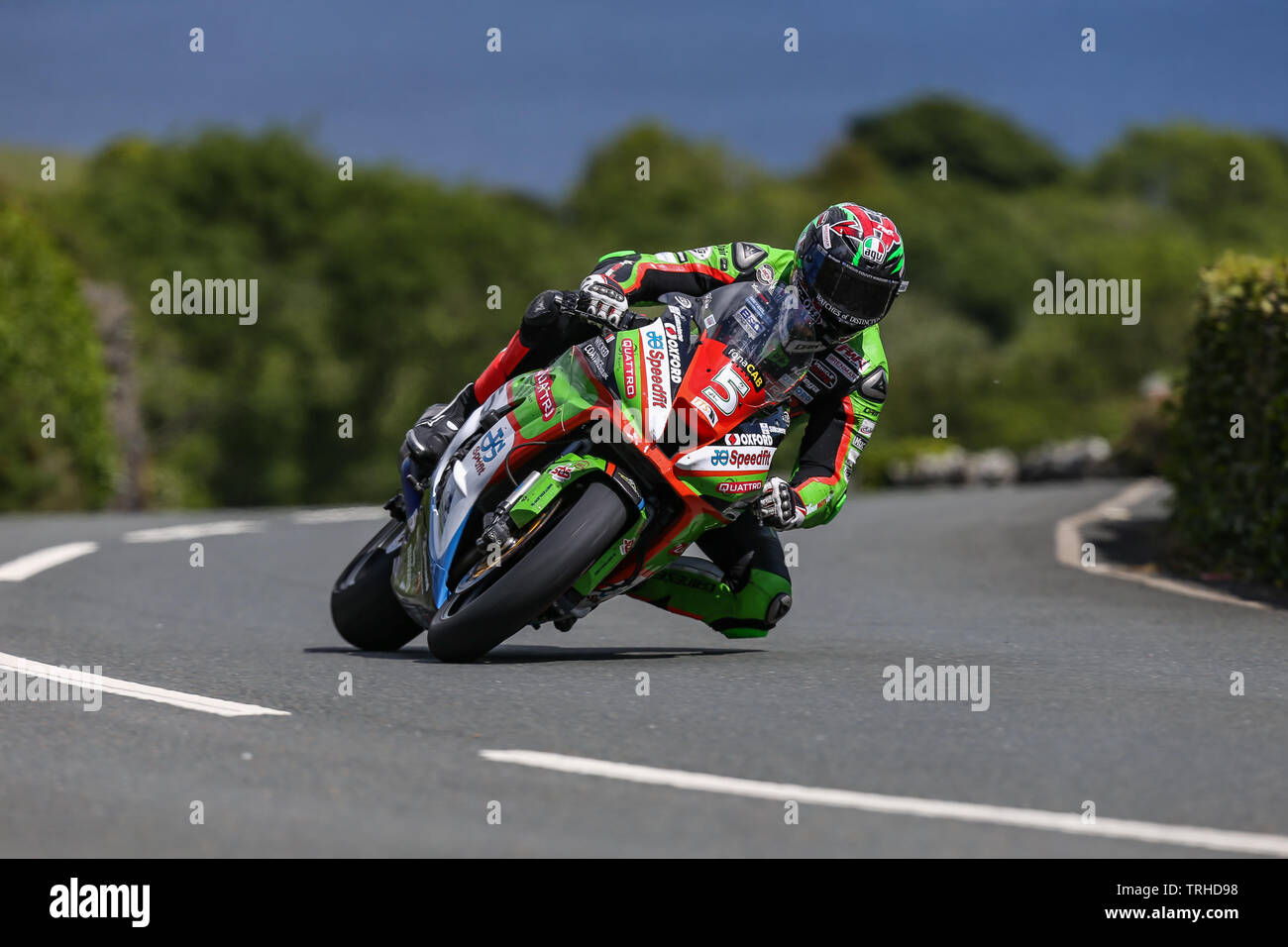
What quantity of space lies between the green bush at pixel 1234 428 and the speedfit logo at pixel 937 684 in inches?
173

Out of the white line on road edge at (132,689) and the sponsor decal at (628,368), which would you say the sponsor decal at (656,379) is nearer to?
the sponsor decal at (628,368)

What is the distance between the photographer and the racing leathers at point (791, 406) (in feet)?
26.3

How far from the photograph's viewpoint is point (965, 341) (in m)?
78.4

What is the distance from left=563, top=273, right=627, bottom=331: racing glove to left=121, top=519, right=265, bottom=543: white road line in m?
9.72

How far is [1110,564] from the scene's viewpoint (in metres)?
13.9

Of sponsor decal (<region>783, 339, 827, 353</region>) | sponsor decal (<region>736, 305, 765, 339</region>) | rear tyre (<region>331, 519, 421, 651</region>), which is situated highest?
sponsor decal (<region>736, 305, 765, 339</region>)

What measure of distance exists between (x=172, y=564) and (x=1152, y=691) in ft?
30.1

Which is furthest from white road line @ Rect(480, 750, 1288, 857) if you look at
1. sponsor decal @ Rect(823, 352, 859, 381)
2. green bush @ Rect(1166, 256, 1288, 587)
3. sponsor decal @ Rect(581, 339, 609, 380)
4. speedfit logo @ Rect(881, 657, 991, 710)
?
green bush @ Rect(1166, 256, 1288, 587)

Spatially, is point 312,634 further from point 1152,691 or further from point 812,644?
point 1152,691

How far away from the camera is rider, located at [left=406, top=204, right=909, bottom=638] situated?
764 cm

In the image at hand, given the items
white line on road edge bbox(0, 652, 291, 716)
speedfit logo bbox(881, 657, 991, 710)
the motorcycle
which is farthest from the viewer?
the motorcycle

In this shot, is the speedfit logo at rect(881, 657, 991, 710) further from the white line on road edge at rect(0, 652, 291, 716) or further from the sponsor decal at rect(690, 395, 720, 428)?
the white line on road edge at rect(0, 652, 291, 716)
